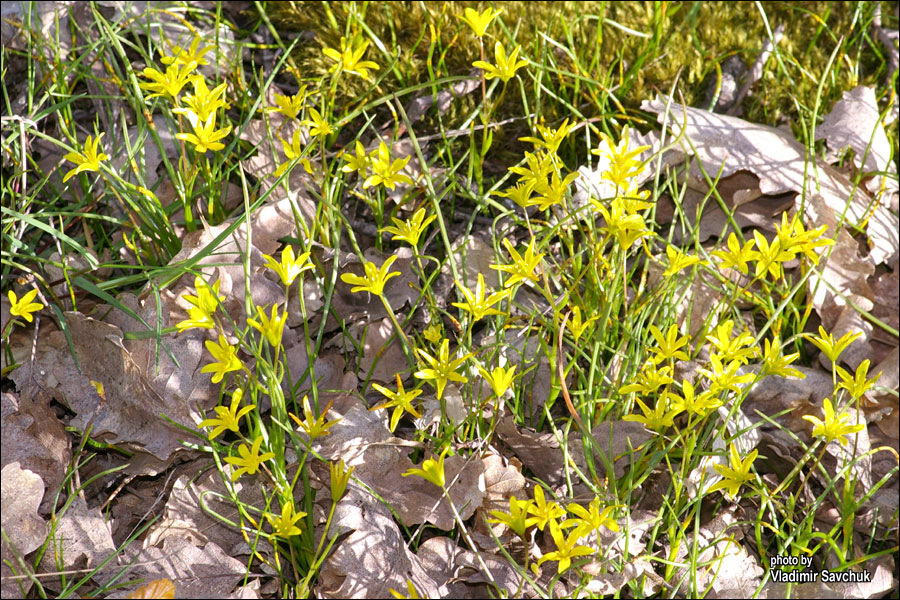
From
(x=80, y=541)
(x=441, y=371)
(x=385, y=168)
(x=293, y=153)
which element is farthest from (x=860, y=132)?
(x=80, y=541)

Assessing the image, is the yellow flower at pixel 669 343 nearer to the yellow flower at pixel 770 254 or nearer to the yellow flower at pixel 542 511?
the yellow flower at pixel 770 254

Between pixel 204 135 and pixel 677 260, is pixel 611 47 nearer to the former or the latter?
pixel 677 260

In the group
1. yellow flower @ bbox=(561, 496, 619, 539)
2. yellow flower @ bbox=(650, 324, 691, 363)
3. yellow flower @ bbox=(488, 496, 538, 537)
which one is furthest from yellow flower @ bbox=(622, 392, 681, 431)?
yellow flower @ bbox=(488, 496, 538, 537)

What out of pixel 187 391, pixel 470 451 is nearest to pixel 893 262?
pixel 470 451

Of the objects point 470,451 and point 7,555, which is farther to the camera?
point 470,451

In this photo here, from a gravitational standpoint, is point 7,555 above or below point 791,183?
below

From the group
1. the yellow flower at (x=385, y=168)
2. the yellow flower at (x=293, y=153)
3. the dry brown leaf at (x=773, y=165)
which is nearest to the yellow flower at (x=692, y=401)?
the yellow flower at (x=385, y=168)

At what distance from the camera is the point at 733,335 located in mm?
2367

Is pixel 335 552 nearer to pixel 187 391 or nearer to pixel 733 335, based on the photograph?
pixel 187 391

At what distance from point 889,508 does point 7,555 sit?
2.36 m

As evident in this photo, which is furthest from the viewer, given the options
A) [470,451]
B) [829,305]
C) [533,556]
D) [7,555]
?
[829,305]

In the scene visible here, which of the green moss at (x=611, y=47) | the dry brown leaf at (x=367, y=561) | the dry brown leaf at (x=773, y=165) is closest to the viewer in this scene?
the dry brown leaf at (x=367, y=561)

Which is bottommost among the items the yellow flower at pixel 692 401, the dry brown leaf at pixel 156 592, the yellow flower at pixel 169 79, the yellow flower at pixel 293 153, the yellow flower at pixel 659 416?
the dry brown leaf at pixel 156 592

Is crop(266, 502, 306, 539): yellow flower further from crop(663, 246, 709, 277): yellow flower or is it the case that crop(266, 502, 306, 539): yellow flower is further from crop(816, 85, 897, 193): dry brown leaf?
crop(816, 85, 897, 193): dry brown leaf
